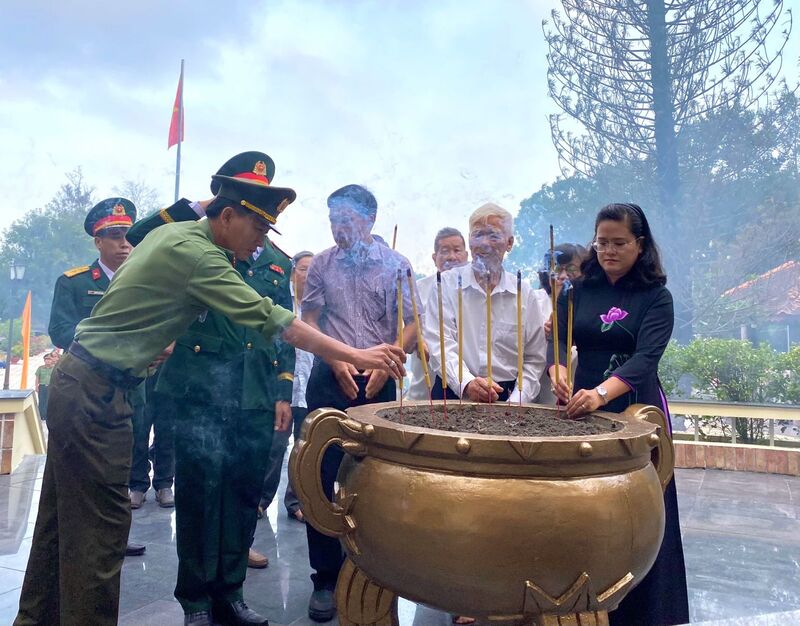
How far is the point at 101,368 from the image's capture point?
2.03 metres

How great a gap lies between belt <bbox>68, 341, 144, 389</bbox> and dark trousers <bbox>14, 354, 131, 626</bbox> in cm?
1

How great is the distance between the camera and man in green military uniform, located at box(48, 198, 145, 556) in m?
3.68

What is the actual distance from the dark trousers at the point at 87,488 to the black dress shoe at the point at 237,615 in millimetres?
628

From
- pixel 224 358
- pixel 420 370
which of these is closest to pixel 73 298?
pixel 224 358

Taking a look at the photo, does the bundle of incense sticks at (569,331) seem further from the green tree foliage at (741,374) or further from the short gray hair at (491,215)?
the green tree foliage at (741,374)

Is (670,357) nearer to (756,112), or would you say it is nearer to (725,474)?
(725,474)

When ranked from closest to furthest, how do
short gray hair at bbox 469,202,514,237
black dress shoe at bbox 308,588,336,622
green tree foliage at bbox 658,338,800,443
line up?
1. black dress shoe at bbox 308,588,336,622
2. short gray hair at bbox 469,202,514,237
3. green tree foliage at bbox 658,338,800,443

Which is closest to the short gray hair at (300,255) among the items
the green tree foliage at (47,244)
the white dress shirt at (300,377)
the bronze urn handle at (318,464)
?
the white dress shirt at (300,377)

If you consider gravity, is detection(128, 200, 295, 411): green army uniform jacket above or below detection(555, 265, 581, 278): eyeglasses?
below

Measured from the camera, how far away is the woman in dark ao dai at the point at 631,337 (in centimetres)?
229

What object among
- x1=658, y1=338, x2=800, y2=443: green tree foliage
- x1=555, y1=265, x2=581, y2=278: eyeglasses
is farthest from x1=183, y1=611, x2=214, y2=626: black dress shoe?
x1=658, y1=338, x2=800, y2=443: green tree foliage

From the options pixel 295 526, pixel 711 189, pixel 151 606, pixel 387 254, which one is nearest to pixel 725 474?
pixel 295 526

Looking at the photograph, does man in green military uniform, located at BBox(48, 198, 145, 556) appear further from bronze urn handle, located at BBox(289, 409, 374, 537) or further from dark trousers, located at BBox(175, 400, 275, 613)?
bronze urn handle, located at BBox(289, 409, 374, 537)

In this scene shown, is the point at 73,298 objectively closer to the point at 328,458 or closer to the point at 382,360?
the point at 328,458
